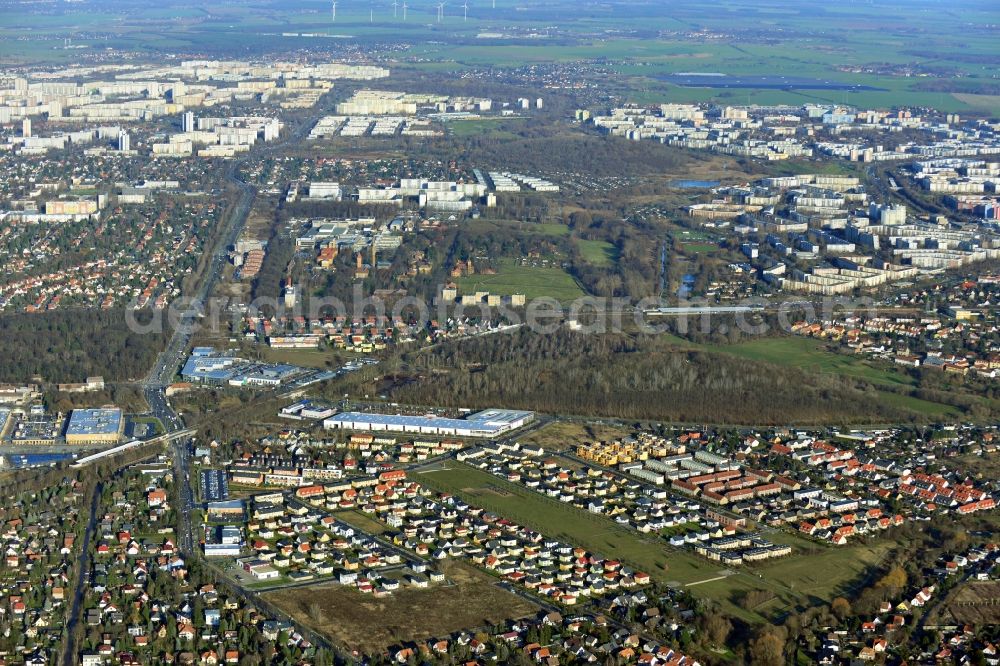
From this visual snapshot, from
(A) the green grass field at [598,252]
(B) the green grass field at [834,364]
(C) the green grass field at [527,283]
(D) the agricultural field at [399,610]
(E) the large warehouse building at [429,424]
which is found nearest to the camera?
(D) the agricultural field at [399,610]

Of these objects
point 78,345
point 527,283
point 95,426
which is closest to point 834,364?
point 527,283

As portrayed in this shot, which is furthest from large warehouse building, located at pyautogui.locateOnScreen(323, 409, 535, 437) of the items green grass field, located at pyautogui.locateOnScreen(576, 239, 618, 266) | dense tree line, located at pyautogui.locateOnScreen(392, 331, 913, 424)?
green grass field, located at pyautogui.locateOnScreen(576, 239, 618, 266)

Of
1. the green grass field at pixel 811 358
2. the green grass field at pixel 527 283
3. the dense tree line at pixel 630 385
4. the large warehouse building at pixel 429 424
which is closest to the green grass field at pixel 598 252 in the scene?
the green grass field at pixel 527 283

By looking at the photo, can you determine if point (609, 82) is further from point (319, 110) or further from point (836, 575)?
point (836, 575)

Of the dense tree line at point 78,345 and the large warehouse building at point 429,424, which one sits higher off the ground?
the large warehouse building at point 429,424

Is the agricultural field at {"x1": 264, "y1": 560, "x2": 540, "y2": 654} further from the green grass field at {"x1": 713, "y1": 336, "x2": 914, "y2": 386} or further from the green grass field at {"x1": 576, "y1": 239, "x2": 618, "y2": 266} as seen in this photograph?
the green grass field at {"x1": 576, "y1": 239, "x2": 618, "y2": 266}

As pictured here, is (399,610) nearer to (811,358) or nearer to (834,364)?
(834,364)

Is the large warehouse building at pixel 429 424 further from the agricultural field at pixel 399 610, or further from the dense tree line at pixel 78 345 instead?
the agricultural field at pixel 399 610
